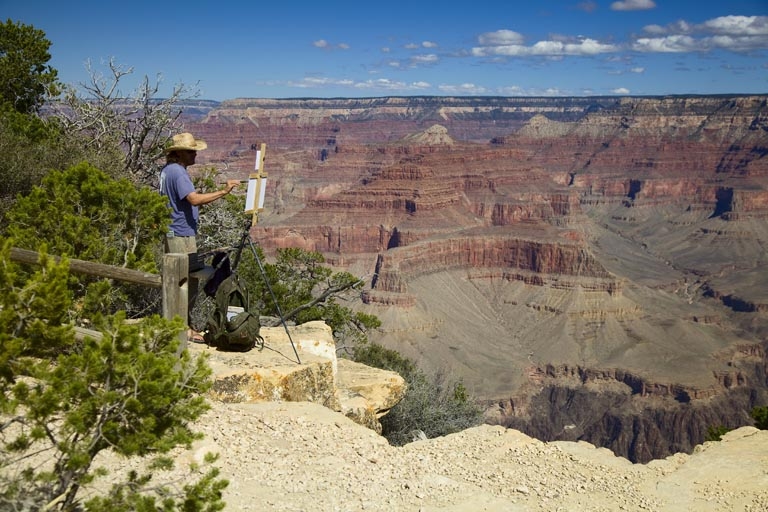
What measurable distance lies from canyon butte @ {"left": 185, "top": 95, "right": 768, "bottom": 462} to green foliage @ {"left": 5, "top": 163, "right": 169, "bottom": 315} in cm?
955

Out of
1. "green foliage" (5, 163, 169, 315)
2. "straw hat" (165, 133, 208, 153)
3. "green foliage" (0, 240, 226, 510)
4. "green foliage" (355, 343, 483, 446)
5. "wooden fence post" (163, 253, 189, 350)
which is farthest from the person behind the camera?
"green foliage" (355, 343, 483, 446)

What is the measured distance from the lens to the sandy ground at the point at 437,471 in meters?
7.52

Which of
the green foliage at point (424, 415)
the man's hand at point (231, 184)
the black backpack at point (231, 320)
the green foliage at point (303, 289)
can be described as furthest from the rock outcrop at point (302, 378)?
the green foliage at point (303, 289)

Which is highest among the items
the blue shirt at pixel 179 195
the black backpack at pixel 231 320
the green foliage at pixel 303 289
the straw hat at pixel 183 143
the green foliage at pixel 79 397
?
the straw hat at pixel 183 143

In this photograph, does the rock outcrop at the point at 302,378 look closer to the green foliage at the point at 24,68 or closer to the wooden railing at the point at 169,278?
the wooden railing at the point at 169,278

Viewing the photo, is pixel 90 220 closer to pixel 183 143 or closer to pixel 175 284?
pixel 183 143

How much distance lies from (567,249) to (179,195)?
272ft

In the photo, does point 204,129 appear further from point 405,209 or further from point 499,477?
point 499,477

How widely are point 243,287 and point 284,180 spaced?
139 m

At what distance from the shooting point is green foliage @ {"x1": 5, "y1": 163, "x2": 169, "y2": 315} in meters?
9.81

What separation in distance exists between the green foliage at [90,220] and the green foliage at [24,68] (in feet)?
26.5

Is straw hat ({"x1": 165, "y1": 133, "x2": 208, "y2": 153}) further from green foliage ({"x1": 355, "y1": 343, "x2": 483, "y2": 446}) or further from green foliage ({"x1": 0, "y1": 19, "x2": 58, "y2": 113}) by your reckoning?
green foliage ({"x1": 0, "y1": 19, "x2": 58, "y2": 113})

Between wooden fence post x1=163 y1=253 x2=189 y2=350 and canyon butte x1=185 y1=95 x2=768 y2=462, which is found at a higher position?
wooden fence post x1=163 y1=253 x2=189 y2=350

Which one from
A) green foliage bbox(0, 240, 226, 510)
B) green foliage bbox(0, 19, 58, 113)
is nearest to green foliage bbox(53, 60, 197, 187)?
green foliage bbox(0, 19, 58, 113)
